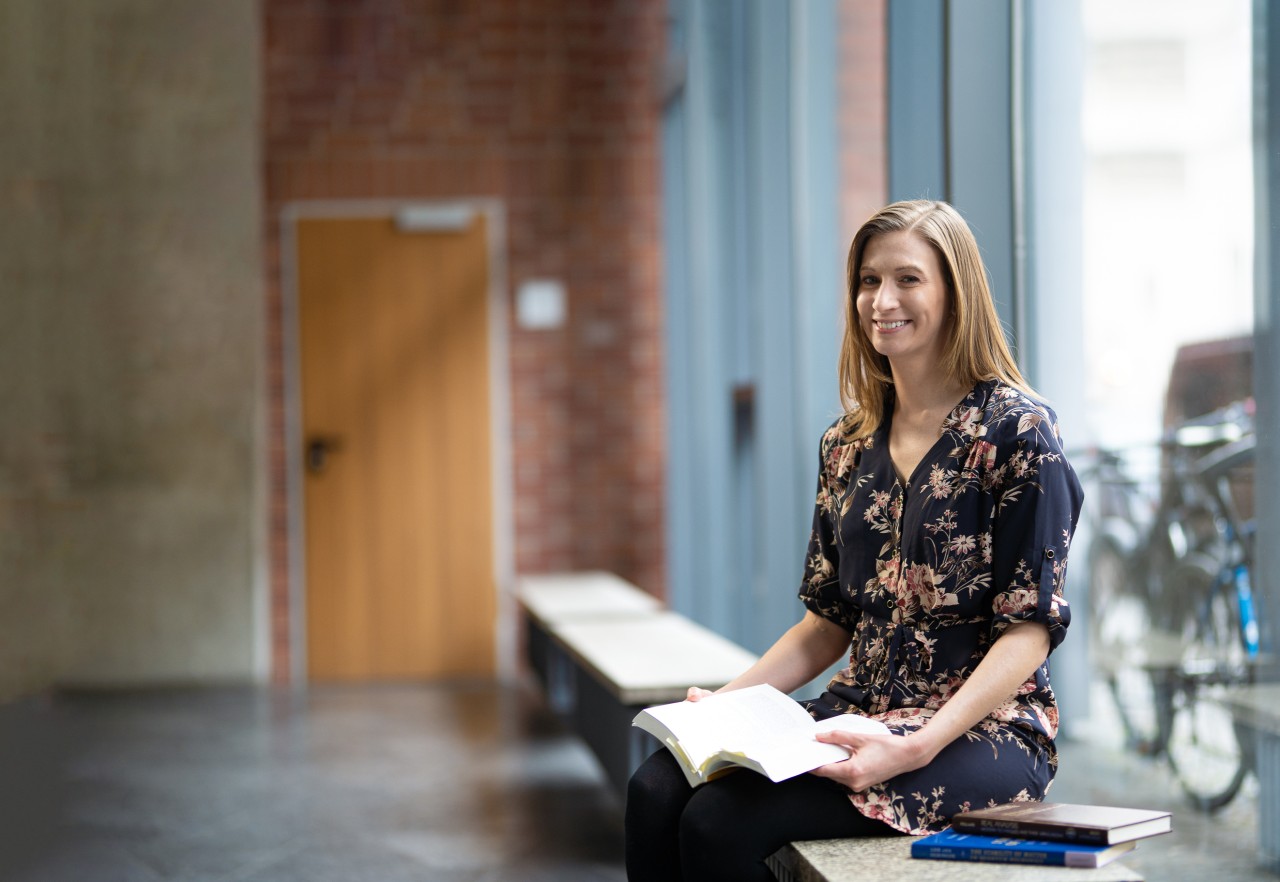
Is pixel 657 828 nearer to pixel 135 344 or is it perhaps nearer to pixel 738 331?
pixel 738 331

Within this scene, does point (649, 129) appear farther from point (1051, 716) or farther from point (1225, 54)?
point (1051, 716)

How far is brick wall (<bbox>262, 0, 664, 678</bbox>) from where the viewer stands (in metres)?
6.43

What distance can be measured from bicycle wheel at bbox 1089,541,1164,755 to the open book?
1081 millimetres

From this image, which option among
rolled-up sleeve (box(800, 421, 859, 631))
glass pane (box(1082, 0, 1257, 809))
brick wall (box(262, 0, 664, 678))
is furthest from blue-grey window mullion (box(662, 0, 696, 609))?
rolled-up sleeve (box(800, 421, 859, 631))

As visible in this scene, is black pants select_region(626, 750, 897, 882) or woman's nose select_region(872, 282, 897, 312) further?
woman's nose select_region(872, 282, 897, 312)

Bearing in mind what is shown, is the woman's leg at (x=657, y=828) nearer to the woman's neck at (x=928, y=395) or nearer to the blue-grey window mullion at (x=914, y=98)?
the woman's neck at (x=928, y=395)

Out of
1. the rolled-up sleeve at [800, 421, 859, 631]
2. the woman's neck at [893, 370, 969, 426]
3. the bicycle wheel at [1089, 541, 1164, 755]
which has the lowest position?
the bicycle wheel at [1089, 541, 1164, 755]

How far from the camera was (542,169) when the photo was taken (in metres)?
6.52

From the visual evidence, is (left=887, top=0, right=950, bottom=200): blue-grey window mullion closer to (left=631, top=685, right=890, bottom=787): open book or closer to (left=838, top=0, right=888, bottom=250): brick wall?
(left=838, top=0, right=888, bottom=250): brick wall

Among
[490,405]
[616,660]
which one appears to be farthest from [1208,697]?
[490,405]

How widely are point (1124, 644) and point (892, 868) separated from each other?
55.5 inches

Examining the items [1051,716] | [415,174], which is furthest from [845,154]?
[415,174]

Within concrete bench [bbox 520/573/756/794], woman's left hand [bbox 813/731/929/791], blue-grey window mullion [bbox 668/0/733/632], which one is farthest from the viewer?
blue-grey window mullion [bbox 668/0/733/632]

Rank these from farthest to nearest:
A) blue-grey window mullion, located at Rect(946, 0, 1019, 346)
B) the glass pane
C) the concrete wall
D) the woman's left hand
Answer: the concrete wall, blue-grey window mullion, located at Rect(946, 0, 1019, 346), the glass pane, the woman's left hand
